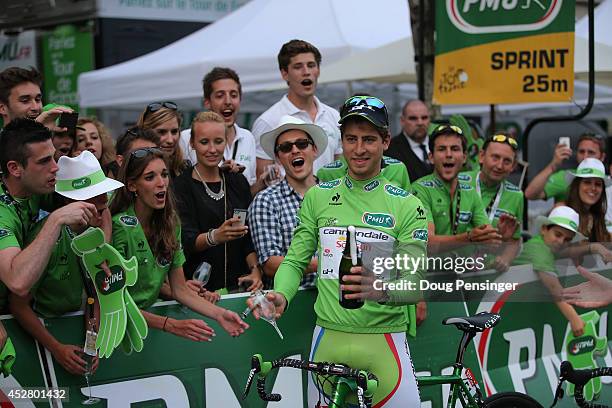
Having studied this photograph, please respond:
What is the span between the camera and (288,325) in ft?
19.8

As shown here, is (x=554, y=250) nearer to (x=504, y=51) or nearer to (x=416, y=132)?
(x=416, y=132)

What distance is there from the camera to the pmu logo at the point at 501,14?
8609 mm

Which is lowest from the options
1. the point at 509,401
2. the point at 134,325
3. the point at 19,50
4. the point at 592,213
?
the point at 509,401

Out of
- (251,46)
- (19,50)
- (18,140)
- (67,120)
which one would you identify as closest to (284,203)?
(67,120)

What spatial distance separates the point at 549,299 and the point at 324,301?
2829 millimetres

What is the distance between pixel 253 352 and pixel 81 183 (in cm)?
155

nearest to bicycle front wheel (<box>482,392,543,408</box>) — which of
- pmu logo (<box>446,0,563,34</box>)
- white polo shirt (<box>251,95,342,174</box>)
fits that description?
white polo shirt (<box>251,95,342,174</box>)

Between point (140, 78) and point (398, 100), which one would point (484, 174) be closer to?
point (140, 78)

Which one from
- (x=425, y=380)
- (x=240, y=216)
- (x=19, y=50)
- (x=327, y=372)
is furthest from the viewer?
(x=19, y=50)

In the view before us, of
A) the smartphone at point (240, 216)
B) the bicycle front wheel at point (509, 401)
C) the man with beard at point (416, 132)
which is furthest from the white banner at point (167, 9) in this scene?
the bicycle front wheel at point (509, 401)

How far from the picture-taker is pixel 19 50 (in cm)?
1738

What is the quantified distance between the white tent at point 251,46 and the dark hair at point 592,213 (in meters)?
4.03

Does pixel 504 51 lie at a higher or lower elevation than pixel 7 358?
higher

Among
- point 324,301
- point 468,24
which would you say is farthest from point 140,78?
point 324,301
